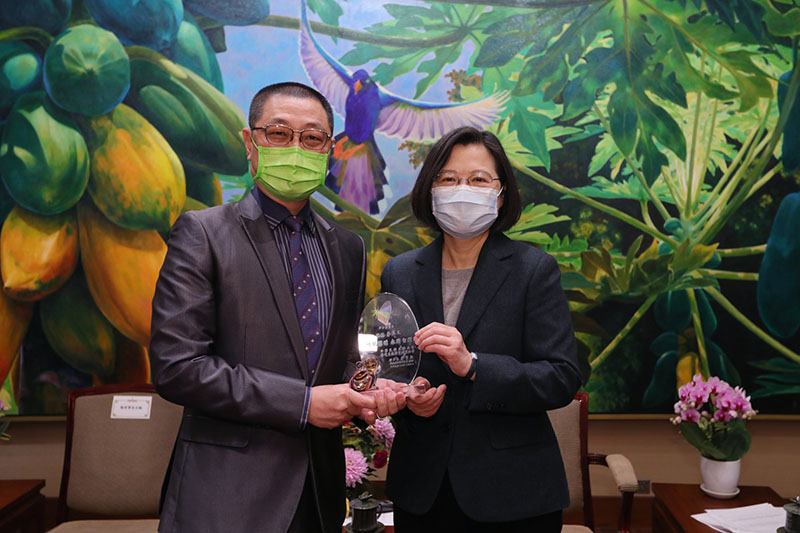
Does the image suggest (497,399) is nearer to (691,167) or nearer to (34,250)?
(691,167)

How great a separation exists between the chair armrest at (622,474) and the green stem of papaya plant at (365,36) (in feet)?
7.11

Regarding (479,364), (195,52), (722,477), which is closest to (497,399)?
(479,364)

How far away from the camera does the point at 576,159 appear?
3.00m

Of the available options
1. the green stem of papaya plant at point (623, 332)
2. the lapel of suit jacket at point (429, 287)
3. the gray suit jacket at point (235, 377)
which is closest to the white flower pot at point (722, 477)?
the green stem of papaya plant at point (623, 332)

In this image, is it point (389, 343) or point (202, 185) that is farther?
point (202, 185)

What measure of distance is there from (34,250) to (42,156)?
1.57 feet

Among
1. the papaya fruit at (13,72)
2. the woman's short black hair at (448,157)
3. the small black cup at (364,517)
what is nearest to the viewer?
the woman's short black hair at (448,157)

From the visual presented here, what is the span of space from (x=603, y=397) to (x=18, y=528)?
2.83 meters

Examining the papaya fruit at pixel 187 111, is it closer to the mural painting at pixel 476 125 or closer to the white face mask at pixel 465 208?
the mural painting at pixel 476 125

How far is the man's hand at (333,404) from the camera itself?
1354 mm

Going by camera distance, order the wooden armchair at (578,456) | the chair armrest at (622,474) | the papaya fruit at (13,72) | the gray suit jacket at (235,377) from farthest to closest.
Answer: the papaya fruit at (13,72) < the wooden armchair at (578,456) < the chair armrest at (622,474) < the gray suit jacket at (235,377)

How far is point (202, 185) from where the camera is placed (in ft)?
9.93

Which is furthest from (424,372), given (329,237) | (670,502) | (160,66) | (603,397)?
(160,66)

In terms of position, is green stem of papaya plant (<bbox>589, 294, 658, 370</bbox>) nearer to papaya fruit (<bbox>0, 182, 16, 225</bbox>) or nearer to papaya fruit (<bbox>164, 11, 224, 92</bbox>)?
papaya fruit (<bbox>164, 11, 224, 92</bbox>)
